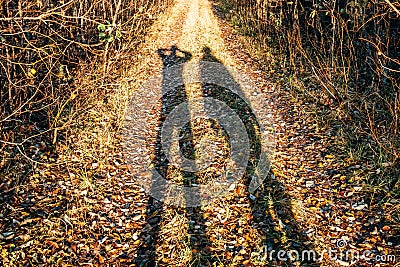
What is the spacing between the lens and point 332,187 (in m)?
4.69

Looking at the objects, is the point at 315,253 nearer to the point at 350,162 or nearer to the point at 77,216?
the point at 350,162

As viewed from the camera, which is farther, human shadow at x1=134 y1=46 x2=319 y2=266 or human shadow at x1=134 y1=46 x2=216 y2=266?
human shadow at x1=134 y1=46 x2=216 y2=266

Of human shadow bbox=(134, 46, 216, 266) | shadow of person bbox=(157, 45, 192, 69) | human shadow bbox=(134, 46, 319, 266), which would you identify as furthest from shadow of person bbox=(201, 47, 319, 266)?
shadow of person bbox=(157, 45, 192, 69)

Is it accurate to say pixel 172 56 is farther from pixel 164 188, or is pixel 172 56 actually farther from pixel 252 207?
pixel 252 207

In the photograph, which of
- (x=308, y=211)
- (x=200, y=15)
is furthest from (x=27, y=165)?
(x=200, y=15)

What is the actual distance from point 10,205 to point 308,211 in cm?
377

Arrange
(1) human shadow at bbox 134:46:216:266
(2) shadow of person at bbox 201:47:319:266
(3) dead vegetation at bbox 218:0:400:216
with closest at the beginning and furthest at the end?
(2) shadow of person at bbox 201:47:319:266, (1) human shadow at bbox 134:46:216:266, (3) dead vegetation at bbox 218:0:400:216

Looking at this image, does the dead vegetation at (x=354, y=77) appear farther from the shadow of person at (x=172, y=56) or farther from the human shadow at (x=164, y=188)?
the human shadow at (x=164, y=188)

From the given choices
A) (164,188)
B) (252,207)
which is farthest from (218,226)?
(164,188)

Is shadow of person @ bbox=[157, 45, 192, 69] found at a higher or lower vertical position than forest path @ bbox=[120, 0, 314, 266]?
higher

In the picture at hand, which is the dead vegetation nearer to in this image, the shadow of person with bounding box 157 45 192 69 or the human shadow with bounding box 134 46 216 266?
the shadow of person with bounding box 157 45 192 69

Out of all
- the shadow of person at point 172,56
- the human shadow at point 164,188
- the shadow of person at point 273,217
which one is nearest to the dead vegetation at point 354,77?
the shadow of person at point 273,217

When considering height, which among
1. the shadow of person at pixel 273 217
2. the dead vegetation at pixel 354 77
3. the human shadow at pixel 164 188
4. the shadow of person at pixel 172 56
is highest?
the dead vegetation at pixel 354 77

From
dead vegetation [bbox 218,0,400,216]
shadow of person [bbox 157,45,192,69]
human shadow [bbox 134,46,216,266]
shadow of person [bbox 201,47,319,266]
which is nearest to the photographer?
shadow of person [bbox 201,47,319,266]
